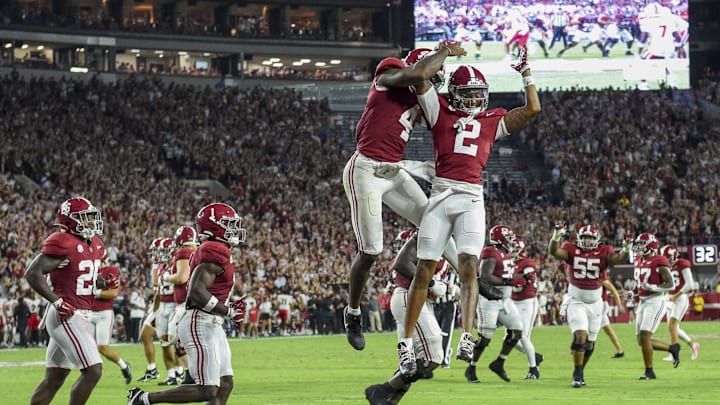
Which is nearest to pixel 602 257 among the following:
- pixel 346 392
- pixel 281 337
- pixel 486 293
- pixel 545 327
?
pixel 346 392

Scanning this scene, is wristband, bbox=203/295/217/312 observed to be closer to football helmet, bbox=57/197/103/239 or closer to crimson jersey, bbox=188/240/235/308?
crimson jersey, bbox=188/240/235/308

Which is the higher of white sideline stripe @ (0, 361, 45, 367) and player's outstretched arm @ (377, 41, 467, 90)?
player's outstretched arm @ (377, 41, 467, 90)

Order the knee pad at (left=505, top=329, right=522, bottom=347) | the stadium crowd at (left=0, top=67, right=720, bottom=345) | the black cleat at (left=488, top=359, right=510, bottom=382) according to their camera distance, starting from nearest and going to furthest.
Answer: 1. the black cleat at (left=488, top=359, right=510, bottom=382)
2. the knee pad at (left=505, top=329, right=522, bottom=347)
3. the stadium crowd at (left=0, top=67, right=720, bottom=345)

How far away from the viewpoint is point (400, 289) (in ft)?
51.0

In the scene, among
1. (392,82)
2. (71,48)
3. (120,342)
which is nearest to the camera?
(392,82)

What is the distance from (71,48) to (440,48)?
157ft

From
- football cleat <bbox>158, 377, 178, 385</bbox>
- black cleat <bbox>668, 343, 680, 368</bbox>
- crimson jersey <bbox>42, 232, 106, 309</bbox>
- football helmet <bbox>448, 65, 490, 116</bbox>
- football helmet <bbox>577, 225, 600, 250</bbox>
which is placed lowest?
black cleat <bbox>668, 343, 680, 368</bbox>

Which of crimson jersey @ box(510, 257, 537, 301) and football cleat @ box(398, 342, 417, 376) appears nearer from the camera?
football cleat @ box(398, 342, 417, 376)

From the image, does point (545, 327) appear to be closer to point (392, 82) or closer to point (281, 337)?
point (281, 337)

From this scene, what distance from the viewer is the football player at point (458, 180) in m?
11.0

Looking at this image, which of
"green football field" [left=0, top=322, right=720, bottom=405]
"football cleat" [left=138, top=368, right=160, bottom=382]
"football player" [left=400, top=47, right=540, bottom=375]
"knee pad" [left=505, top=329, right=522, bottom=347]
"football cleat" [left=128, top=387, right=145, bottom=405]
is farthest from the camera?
"knee pad" [left=505, top=329, right=522, bottom=347]

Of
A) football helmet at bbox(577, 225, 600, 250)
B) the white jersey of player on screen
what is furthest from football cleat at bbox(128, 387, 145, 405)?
the white jersey of player on screen

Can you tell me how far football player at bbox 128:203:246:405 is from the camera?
39.7 feet

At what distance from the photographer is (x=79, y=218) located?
12.5 meters
